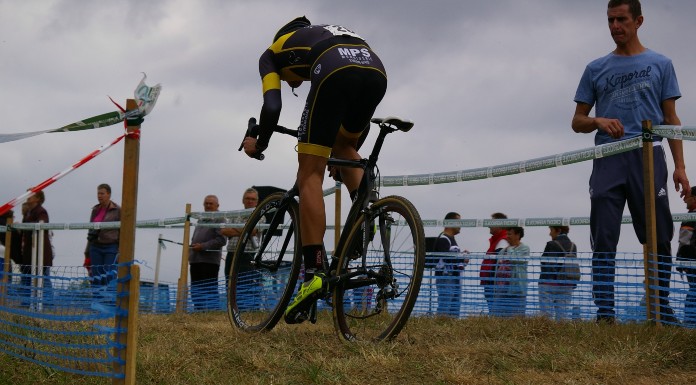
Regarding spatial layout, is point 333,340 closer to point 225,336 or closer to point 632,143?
point 225,336

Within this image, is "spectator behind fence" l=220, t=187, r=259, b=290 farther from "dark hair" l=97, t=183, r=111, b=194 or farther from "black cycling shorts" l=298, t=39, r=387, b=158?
"black cycling shorts" l=298, t=39, r=387, b=158

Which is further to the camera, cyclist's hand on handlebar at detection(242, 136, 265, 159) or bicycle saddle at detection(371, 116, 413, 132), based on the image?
cyclist's hand on handlebar at detection(242, 136, 265, 159)

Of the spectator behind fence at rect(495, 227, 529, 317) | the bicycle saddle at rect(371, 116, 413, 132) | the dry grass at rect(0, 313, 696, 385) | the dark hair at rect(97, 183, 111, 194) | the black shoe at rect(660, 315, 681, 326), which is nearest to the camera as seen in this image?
the dry grass at rect(0, 313, 696, 385)

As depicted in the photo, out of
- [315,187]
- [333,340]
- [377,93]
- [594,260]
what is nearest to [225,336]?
[333,340]

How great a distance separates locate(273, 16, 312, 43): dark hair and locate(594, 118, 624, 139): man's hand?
232 cm

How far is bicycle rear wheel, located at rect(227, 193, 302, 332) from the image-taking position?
624 centimetres

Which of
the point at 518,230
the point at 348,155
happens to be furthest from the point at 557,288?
the point at 348,155

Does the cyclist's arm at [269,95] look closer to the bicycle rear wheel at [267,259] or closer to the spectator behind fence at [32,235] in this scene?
the bicycle rear wheel at [267,259]

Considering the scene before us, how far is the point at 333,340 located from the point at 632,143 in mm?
2655

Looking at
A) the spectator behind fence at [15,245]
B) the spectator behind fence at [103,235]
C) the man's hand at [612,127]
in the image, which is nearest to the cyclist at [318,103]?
the man's hand at [612,127]

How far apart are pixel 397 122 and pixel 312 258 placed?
101 cm

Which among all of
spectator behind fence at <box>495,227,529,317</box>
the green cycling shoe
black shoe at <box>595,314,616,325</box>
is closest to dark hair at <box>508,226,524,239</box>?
spectator behind fence at <box>495,227,529,317</box>

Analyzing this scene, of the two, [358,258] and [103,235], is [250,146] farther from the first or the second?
[103,235]

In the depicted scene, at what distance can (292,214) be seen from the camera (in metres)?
6.36
